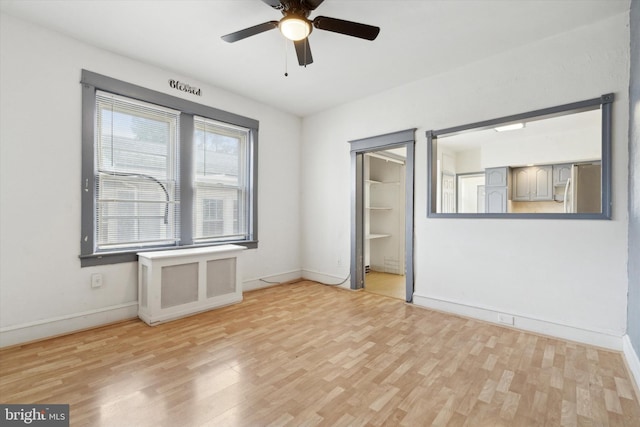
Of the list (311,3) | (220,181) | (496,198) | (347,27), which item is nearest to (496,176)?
(496,198)

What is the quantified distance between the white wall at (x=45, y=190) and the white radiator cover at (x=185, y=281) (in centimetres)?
35

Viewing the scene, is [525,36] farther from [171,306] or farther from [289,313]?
[171,306]

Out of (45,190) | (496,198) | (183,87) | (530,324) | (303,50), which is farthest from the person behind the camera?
(496,198)

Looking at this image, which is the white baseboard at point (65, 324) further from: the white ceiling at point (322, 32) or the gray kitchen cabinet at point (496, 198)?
the gray kitchen cabinet at point (496, 198)

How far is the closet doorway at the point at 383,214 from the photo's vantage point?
150 inches

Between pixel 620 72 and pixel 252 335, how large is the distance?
13.2 ft

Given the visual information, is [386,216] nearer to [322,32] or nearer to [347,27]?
[322,32]

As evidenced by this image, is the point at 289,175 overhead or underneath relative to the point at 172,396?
overhead

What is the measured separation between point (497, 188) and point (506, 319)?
4.36 m

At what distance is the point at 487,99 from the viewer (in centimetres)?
319

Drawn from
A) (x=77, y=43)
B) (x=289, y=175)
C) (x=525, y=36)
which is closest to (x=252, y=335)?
(x=289, y=175)

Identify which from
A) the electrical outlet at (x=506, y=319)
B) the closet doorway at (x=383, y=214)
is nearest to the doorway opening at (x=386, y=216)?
the closet doorway at (x=383, y=214)

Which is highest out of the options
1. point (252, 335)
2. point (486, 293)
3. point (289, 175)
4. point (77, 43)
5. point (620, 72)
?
point (77, 43)

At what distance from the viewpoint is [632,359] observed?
2.16m
